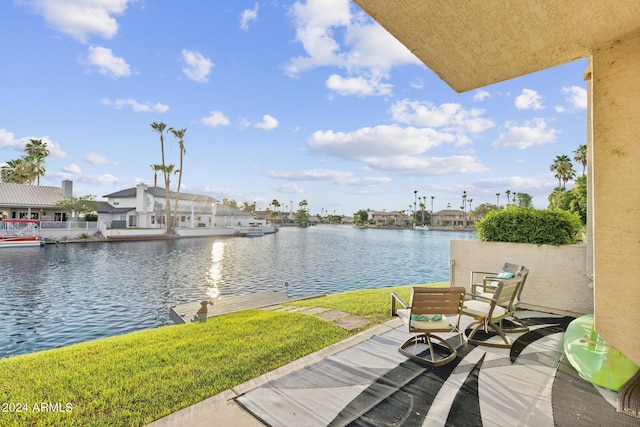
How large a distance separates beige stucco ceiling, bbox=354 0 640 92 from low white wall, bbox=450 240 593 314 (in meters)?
4.27

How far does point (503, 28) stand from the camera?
2383 millimetres

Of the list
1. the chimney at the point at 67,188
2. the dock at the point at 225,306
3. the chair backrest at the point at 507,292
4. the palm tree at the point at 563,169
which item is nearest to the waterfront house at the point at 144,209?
the chimney at the point at 67,188

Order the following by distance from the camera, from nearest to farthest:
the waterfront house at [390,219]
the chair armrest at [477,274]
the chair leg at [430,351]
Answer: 1. the chair leg at [430,351]
2. the chair armrest at [477,274]
3. the waterfront house at [390,219]

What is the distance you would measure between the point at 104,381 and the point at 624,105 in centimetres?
556

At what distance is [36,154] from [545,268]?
57.8 metres

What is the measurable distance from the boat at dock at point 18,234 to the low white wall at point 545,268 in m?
35.9

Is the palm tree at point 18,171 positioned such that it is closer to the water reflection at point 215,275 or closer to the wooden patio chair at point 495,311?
the water reflection at point 215,275

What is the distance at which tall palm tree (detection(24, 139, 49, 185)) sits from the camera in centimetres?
4028

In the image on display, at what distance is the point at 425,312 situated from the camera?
374 centimetres

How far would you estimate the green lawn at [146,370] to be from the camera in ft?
9.00

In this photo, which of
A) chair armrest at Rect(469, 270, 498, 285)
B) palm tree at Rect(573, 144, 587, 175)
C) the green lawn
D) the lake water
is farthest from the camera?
palm tree at Rect(573, 144, 587, 175)

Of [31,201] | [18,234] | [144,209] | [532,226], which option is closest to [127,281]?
[532,226]

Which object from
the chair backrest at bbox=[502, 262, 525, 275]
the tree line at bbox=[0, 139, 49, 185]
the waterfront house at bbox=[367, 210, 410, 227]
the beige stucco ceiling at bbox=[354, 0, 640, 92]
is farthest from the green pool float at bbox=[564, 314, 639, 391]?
the waterfront house at bbox=[367, 210, 410, 227]

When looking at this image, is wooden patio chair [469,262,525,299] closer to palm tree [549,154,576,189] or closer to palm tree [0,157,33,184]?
palm tree [549,154,576,189]
